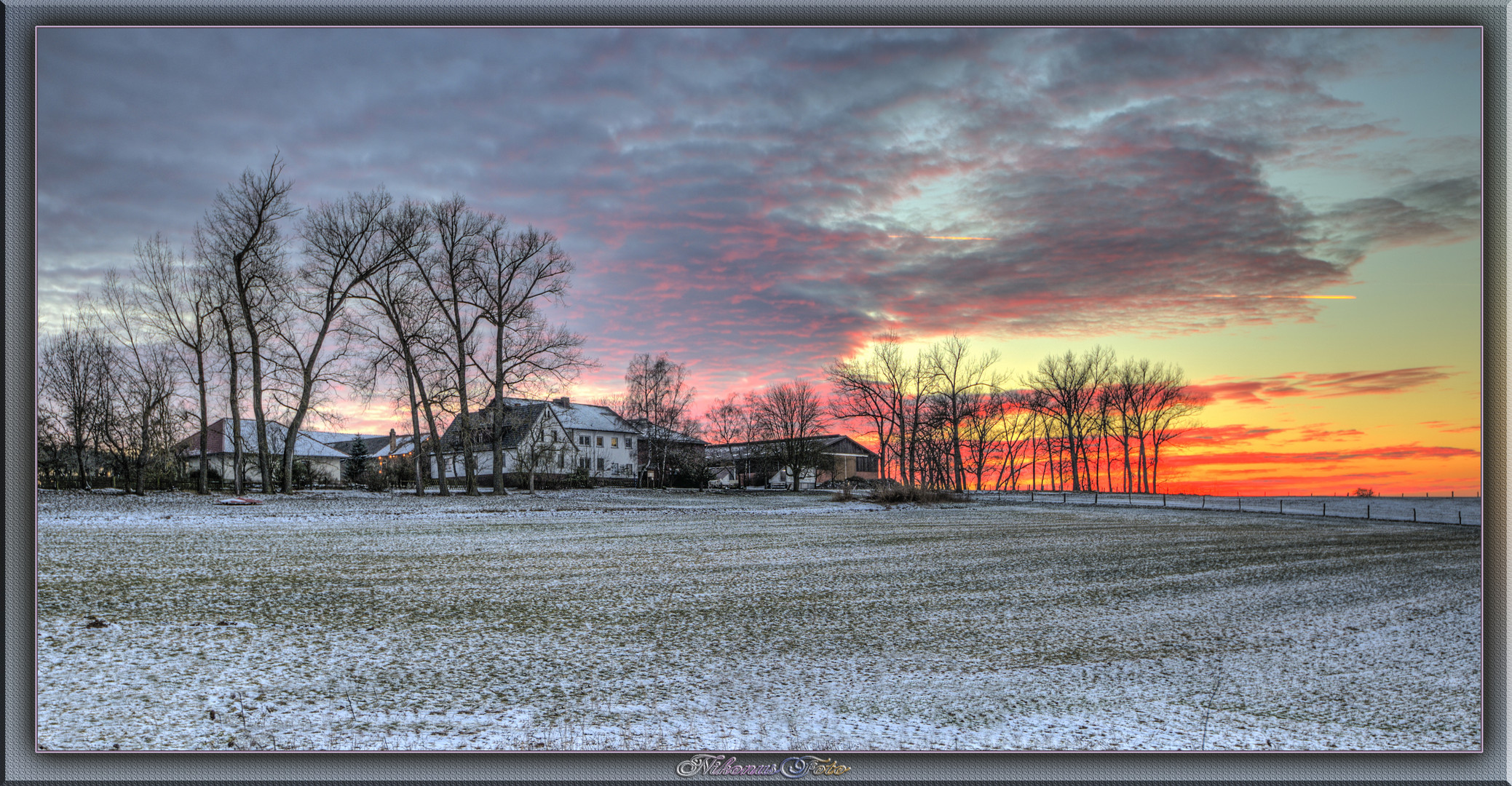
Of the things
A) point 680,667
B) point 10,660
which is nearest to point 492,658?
point 680,667

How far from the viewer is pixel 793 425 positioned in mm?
61594

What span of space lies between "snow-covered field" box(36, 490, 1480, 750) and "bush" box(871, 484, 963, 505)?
2089cm

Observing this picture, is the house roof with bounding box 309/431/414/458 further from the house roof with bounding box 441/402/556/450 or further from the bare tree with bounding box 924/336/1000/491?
the bare tree with bounding box 924/336/1000/491

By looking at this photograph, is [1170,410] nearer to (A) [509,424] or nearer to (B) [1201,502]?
(B) [1201,502]

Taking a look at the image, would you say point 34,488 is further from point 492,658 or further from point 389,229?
point 389,229

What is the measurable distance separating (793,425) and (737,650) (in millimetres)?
56133

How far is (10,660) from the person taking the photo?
4301 millimetres

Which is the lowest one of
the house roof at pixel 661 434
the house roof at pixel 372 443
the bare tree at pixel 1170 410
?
the house roof at pixel 372 443

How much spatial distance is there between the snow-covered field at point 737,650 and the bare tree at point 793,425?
4131 cm

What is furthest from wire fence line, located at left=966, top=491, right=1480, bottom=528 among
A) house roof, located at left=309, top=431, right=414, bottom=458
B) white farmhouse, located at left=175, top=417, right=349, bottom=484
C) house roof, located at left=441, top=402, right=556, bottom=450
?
house roof, located at left=309, top=431, right=414, bottom=458

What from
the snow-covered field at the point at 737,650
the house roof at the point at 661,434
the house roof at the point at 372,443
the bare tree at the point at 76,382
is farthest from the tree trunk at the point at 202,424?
the house roof at the point at 372,443

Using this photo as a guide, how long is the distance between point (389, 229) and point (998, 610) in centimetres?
2482

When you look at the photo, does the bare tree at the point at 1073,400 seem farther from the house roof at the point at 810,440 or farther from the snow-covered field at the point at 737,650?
the house roof at the point at 810,440

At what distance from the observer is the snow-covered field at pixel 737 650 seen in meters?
4.05
